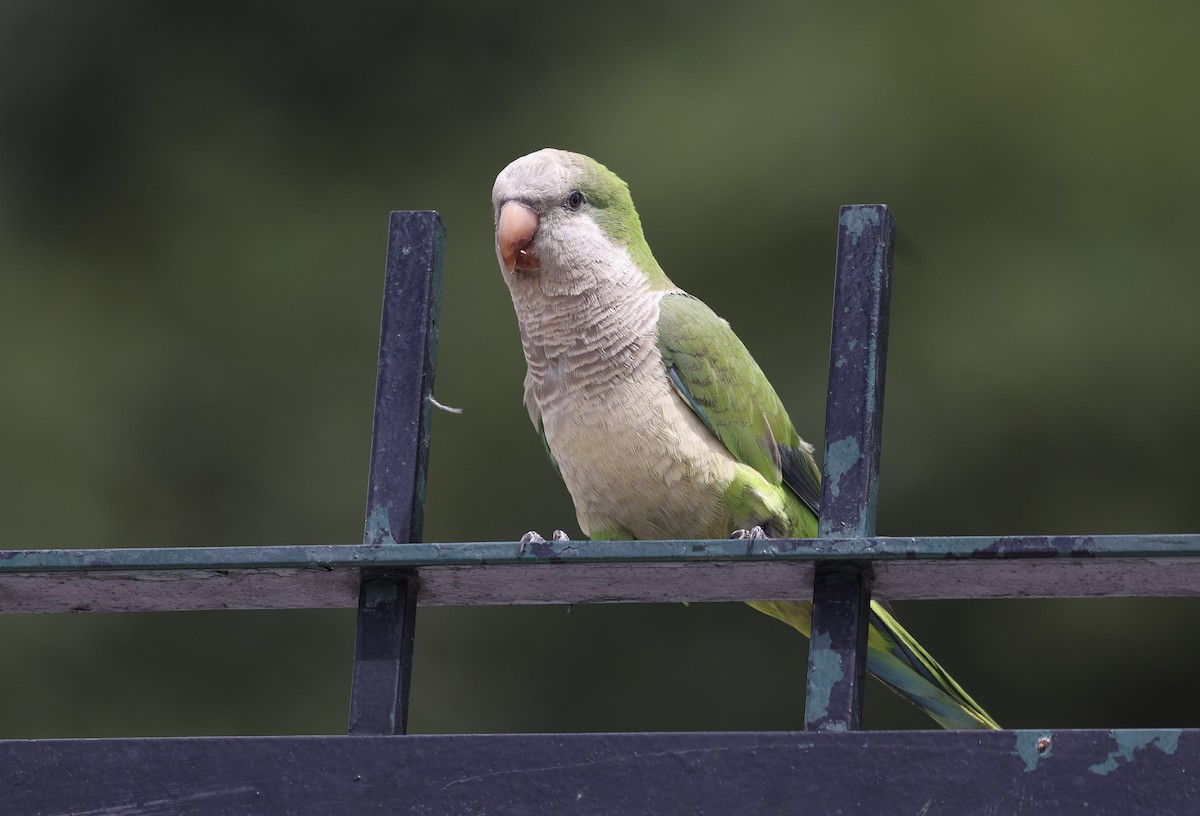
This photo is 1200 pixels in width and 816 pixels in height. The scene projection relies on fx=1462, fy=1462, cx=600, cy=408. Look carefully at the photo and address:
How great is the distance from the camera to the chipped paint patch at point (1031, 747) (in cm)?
133

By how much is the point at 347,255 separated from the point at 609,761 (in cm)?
451

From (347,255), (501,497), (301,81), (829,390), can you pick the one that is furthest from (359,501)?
(829,390)

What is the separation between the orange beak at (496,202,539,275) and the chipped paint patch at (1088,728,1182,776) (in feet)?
5.67

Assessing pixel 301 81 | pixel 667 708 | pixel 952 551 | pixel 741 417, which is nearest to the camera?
pixel 952 551

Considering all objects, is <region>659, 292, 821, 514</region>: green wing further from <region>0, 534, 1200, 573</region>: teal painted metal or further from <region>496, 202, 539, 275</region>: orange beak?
<region>0, 534, 1200, 573</region>: teal painted metal

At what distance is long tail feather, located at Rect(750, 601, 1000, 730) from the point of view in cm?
262

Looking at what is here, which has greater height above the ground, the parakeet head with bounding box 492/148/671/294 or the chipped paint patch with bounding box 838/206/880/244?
the parakeet head with bounding box 492/148/671/294

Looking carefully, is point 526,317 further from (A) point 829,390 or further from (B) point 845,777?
(B) point 845,777

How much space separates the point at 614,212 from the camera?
3.03m

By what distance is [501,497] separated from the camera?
17.3 ft

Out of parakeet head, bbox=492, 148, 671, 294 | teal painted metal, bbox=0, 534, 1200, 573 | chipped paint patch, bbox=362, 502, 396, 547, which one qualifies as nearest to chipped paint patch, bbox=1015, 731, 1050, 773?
teal painted metal, bbox=0, 534, 1200, 573

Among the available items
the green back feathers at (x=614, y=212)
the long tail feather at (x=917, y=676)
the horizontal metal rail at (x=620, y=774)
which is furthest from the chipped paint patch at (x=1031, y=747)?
the green back feathers at (x=614, y=212)

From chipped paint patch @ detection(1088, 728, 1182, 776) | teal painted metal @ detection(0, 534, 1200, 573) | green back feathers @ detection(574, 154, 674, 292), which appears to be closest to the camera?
chipped paint patch @ detection(1088, 728, 1182, 776)

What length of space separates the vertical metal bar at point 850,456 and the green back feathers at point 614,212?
1.37 metres
